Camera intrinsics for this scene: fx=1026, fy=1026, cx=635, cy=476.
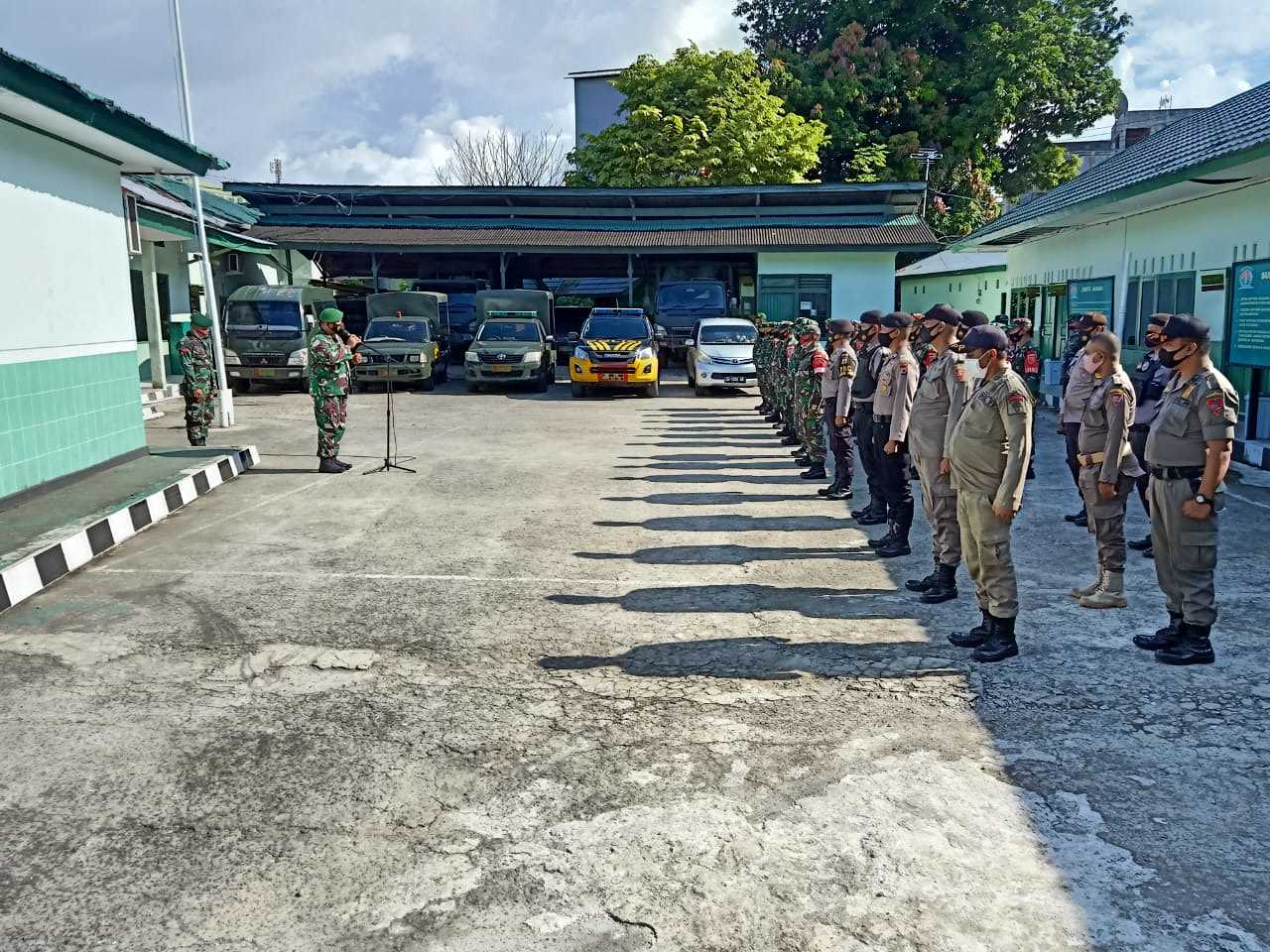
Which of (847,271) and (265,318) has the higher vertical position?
(847,271)

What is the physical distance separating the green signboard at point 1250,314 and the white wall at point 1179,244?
0.22 metres

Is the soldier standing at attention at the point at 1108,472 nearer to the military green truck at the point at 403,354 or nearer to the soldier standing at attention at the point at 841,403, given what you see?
the soldier standing at attention at the point at 841,403

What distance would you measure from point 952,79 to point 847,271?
12347 mm

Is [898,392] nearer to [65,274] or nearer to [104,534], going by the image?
[104,534]

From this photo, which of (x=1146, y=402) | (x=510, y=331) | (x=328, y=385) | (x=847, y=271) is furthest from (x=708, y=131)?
(x=1146, y=402)

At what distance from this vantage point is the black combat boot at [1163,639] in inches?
197

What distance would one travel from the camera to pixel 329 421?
10.7m

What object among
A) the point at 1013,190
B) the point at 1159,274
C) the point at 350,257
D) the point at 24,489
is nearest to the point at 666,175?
the point at 350,257

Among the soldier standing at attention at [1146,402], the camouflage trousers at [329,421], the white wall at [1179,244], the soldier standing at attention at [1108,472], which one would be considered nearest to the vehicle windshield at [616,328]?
the white wall at [1179,244]

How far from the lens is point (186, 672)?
489 centimetres

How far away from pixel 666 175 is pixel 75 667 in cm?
3223

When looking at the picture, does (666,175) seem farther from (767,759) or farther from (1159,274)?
(767,759)

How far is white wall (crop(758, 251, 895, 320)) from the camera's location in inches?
1088

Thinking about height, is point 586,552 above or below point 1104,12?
below
